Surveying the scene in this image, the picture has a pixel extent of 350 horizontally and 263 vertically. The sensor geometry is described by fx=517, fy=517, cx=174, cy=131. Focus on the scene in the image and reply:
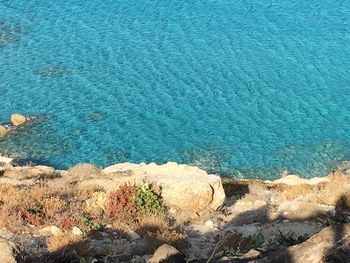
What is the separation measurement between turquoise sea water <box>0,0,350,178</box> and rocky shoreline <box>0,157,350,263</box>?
1169cm

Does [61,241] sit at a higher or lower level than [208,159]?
higher

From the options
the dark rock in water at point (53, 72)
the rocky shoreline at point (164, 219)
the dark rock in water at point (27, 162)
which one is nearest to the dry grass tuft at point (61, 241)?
the rocky shoreline at point (164, 219)

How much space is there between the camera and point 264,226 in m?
15.0

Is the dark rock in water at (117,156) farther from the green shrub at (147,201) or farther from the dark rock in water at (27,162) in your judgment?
the green shrub at (147,201)

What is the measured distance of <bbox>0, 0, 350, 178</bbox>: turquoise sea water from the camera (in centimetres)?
3256

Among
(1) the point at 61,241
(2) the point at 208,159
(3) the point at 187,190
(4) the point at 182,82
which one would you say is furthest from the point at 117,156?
(1) the point at 61,241

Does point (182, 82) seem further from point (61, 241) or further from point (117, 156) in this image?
point (61, 241)

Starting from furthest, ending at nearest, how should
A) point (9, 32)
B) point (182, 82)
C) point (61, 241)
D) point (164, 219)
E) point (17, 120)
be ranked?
point (9, 32) < point (182, 82) < point (17, 120) < point (164, 219) < point (61, 241)

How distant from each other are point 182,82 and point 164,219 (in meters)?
26.1

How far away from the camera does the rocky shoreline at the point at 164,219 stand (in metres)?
10.3

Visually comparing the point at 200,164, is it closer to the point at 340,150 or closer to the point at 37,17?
the point at 340,150

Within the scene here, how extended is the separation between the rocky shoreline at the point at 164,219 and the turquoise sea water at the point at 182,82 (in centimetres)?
1169

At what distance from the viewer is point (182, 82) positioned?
40.4m

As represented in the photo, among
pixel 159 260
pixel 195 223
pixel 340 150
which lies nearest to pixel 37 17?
pixel 340 150
